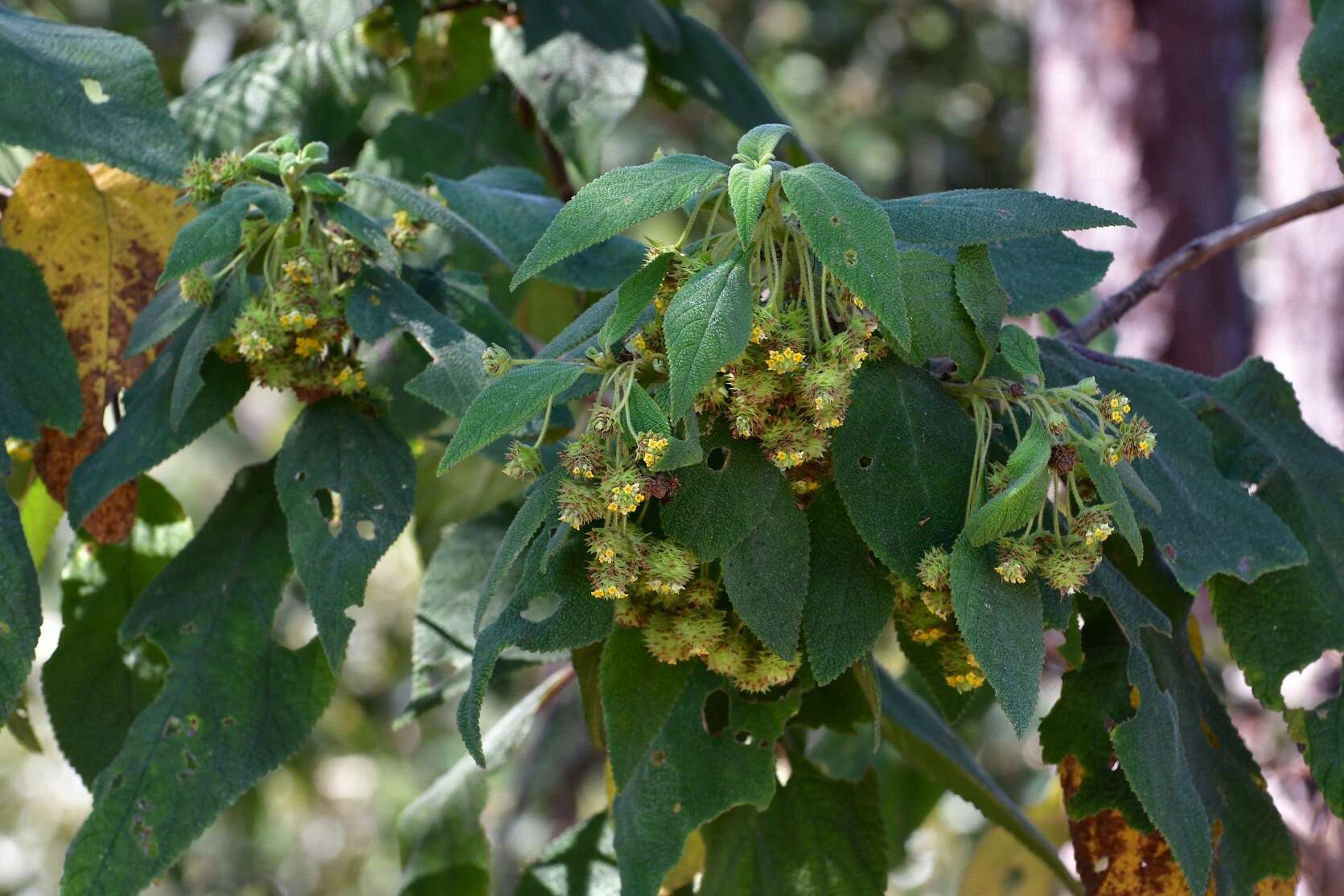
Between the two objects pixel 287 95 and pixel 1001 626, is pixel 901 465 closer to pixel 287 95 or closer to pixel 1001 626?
pixel 1001 626

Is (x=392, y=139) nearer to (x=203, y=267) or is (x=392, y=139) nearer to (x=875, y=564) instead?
(x=203, y=267)

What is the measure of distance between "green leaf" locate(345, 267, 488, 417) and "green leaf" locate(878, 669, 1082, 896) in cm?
65

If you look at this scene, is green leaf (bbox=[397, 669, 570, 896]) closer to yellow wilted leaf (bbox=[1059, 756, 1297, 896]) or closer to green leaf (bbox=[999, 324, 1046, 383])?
yellow wilted leaf (bbox=[1059, 756, 1297, 896])

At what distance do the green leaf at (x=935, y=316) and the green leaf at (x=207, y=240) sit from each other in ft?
1.60

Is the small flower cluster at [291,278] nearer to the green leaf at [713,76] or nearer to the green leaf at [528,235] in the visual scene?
the green leaf at [528,235]

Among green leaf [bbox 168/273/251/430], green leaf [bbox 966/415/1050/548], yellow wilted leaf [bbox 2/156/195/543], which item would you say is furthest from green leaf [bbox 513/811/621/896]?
green leaf [bbox 966/415/1050/548]

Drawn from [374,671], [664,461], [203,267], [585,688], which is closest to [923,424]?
[664,461]

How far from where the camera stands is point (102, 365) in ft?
4.02

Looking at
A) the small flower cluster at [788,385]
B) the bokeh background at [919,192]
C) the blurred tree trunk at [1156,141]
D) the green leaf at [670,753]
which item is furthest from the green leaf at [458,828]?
the blurred tree trunk at [1156,141]

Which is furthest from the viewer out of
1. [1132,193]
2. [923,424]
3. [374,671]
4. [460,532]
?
[374,671]

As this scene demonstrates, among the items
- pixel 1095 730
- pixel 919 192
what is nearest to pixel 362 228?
pixel 1095 730

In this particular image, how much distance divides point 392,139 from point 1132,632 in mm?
1062

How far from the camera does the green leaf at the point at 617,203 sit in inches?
32.9

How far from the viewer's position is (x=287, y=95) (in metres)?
1.63
